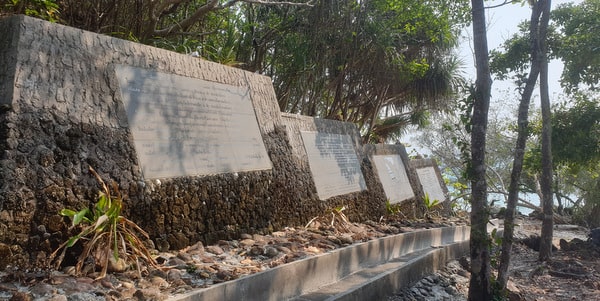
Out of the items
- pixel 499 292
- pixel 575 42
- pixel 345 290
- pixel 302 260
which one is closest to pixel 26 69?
pixel 302 260

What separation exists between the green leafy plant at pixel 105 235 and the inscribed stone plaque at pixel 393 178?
5.86 m

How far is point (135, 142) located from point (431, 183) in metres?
9.04

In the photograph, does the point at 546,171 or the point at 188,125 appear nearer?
the point at 188,125

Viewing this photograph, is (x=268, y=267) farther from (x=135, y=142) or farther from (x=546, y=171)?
(x=546, y=171)

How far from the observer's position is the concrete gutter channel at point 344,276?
12.0 ft

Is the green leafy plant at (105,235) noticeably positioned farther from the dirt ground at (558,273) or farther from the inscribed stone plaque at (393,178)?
the inscribed stone plaque at (393,178)

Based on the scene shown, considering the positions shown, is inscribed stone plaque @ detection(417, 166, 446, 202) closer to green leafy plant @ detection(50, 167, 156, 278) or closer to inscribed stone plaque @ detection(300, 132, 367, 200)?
inscribed stone plaque @ detection(300, 132, 367, 200)

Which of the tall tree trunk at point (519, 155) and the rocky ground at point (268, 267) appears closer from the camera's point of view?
the rocky ground at point (268, 267)

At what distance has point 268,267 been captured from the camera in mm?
4207

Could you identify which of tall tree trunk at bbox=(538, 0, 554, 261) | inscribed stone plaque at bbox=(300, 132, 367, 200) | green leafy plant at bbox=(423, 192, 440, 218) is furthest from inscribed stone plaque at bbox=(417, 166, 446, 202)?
inscribed stone plaque at bbox=(300, 132, 367, 200)

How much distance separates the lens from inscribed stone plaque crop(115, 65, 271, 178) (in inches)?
172

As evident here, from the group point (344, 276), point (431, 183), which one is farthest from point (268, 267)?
point (431, 183)

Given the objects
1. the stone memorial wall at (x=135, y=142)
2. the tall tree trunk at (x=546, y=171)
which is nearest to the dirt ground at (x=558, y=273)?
the tall tree trunk at (x=546, y=171)

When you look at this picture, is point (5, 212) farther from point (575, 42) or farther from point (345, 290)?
point (575, 42)
